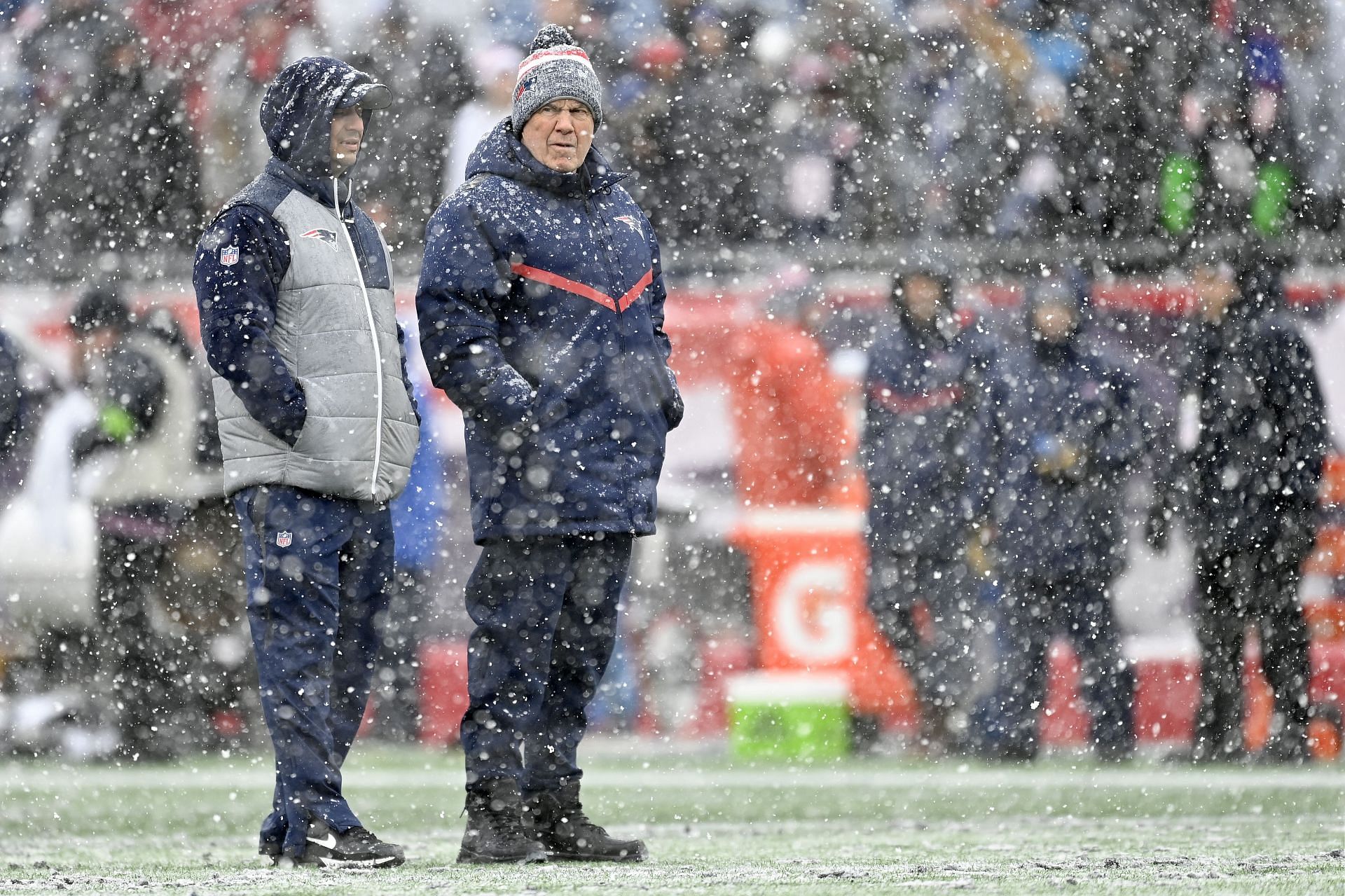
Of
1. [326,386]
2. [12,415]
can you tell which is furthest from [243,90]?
[326,386]

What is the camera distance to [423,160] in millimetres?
9500

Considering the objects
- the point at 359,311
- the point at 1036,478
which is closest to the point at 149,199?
the point at 1036,478

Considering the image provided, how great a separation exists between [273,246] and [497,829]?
1097 mm

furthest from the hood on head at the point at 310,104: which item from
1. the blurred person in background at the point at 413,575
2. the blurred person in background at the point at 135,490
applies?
the blurred person in background at the point at 413,575

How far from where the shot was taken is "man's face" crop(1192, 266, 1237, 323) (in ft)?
24.8

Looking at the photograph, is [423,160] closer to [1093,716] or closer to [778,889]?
[1093,716]

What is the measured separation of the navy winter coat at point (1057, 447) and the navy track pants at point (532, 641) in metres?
3.58

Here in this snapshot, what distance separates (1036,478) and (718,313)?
1.23m

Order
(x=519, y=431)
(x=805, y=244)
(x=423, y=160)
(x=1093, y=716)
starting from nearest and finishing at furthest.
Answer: (x=519, y=431) → (x=1093, y=716) → (x=805, y=244) → (x=423, y=160)

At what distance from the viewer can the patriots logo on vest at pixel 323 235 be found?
4.28m

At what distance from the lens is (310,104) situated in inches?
170

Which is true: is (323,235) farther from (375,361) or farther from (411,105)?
(411,105)

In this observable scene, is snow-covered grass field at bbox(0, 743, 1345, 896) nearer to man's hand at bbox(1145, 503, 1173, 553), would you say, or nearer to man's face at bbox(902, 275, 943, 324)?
man's hand at bbox(1145, 503, 1173, 553)

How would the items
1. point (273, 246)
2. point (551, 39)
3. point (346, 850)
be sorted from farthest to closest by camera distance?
point (551, 39) → point (273, 246) → point (346, 850)
